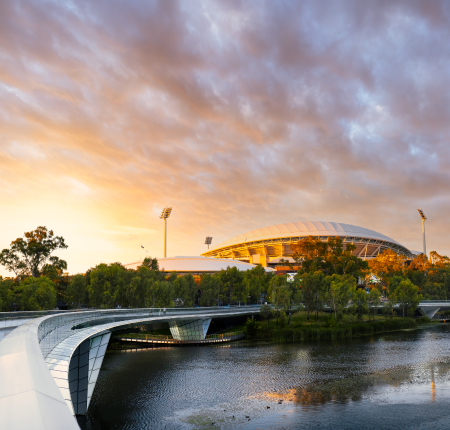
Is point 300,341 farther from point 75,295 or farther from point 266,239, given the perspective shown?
point 266,239

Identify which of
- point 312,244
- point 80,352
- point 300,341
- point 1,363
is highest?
point 312,244

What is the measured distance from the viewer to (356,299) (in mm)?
70562

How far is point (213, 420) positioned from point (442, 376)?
2213 cm

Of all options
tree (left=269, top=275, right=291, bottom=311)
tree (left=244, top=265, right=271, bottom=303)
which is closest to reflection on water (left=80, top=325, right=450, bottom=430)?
tree (left=269, top=275, right=291, bottom=311)

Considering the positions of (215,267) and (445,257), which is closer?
(445,257)

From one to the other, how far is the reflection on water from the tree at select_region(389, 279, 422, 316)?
30.9m

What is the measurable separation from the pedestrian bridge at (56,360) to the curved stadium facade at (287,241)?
89846mm

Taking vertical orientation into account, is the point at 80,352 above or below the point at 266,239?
below

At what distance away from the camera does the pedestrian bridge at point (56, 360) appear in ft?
11.9

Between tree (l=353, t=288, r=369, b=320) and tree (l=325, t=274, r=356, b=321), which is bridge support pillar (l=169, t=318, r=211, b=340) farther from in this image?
tree (l=353, t=288, r=369, b=320)

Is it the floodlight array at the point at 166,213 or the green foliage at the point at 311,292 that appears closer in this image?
the green foliage at the point at 311,292

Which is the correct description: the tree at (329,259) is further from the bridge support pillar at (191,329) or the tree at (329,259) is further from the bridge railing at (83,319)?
the bridge support pillar at (191,329)

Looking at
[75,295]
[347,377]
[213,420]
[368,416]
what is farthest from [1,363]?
[75,295]

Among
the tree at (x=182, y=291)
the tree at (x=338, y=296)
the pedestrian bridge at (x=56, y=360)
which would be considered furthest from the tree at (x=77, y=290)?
the tree at (x=338, y=296)
